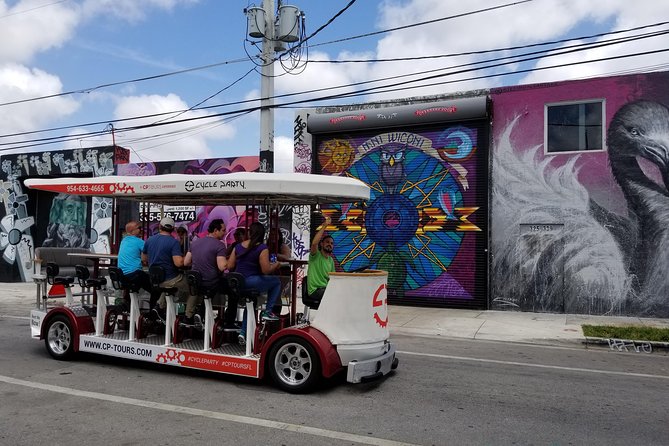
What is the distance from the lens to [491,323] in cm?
1223

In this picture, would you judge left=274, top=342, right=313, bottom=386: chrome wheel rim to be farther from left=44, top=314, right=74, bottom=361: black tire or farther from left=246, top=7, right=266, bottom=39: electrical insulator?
left=246, top=7, right=266, bottom=39: electrical insulator

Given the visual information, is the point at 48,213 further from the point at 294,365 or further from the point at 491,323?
the point at 294,365

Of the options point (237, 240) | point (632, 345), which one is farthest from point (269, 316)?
point (632, 345)

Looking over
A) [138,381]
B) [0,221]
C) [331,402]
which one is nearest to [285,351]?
[331,402]

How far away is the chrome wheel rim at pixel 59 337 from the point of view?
7576mm

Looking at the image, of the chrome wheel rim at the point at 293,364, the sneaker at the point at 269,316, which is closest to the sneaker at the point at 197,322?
the sneaker at the point at 269,316

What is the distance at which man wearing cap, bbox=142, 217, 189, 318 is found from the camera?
7188 millimetres

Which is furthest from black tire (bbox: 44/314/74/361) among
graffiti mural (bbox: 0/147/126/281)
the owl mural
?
graffiti mural (bbox: 0/147/126/281)

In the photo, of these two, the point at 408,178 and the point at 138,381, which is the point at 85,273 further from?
the point at 408,178

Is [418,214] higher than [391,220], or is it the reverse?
[418,214]

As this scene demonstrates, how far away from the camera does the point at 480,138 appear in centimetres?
1467

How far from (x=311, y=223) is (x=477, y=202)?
4870mm

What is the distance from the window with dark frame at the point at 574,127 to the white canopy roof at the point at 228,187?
890cm

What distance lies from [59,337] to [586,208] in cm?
1162
